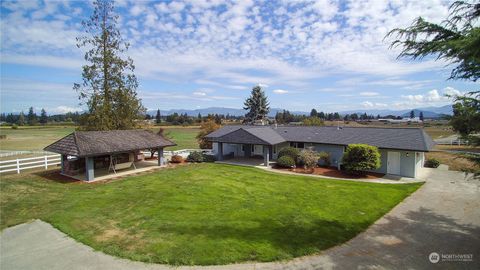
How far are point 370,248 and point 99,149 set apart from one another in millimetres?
17683

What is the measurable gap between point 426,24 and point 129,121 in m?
29.1

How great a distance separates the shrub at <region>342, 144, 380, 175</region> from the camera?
66.8 ft

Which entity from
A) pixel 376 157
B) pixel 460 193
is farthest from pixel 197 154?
pixel 460 193

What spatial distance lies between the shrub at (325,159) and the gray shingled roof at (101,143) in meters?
14.7

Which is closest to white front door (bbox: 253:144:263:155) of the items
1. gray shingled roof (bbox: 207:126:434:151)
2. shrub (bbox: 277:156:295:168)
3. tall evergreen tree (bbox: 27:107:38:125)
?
gray shingled roof (bbox: 207:126:434:151)

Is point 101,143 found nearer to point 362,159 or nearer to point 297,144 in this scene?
point 297,144

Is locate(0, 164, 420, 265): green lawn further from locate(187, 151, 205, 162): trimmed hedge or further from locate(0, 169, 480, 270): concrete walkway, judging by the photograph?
locate(187, 151, 205, 162): trimmed hedge

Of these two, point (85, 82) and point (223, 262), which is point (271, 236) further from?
point (85, 82)

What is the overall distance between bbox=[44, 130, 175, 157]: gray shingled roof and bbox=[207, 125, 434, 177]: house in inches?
310

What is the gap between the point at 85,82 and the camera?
89.0ft

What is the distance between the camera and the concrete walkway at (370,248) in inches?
294

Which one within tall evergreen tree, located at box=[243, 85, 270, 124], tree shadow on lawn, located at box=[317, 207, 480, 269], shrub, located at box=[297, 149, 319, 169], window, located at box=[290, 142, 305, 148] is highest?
tall evergreen tree, located at box=[243, 85, 270, 124]

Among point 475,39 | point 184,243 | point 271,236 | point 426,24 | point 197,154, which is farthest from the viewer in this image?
point 197,154

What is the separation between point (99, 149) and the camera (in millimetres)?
18312
